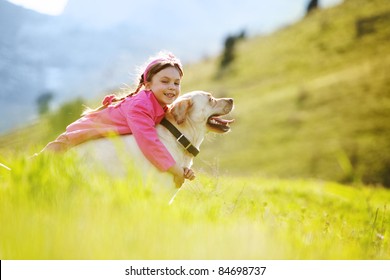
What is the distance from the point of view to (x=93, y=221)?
11.4 ft

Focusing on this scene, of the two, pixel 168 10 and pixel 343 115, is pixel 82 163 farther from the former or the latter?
pixel 168 10

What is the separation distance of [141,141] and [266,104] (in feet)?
155

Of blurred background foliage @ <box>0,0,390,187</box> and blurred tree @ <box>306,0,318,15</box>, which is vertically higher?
blurred tree @ <box>306,0,318,15</box>

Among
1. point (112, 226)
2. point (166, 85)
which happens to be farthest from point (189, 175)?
point (112, 226)

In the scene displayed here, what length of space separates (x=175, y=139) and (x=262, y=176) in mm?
26228

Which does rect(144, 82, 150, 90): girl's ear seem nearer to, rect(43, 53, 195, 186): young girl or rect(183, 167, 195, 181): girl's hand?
rect(43, 53, 195, 186): young girl

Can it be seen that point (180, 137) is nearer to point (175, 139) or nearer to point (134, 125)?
point (175, 139)

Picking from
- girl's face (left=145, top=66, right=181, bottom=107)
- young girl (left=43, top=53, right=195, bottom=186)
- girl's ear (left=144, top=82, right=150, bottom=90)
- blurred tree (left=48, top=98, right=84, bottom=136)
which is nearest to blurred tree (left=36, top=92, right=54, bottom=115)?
blurred tree (left=48, top=98, right=84, bottom=136)

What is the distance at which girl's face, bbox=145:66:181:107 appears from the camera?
6.12 meters

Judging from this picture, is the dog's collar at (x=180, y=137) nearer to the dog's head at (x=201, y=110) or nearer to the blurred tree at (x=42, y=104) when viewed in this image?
the dog's head at (x=201, y=110)

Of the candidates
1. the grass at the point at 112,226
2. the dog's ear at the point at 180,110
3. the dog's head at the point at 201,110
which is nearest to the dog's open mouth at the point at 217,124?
the dog's head at the point at 201,110

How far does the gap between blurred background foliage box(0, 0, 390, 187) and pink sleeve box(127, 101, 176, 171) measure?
53.5 ft

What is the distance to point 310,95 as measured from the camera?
160ft

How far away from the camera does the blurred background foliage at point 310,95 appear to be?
37.3 meters
